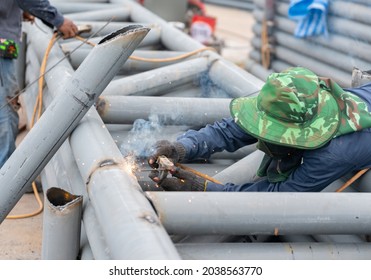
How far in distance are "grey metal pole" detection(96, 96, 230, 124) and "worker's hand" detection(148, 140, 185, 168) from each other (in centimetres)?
90

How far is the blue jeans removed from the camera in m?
4.81

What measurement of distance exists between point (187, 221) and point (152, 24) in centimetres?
435

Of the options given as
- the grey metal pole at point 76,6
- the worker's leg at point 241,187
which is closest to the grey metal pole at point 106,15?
the grey metal pole at point 76,6

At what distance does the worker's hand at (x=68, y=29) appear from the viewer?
17.7ft

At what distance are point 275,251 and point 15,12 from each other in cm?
297

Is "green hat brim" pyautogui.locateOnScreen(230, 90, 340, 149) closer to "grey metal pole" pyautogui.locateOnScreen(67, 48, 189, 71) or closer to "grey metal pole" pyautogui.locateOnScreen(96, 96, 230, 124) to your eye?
"grey metal pole" pyautogui.locateOnScreen(96, 96, 230, 124)

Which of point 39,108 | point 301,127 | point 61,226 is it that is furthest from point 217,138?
point 39,108

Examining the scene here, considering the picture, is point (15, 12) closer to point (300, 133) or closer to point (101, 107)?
point (101, 107)

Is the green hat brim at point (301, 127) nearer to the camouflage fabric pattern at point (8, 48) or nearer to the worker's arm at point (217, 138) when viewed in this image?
the worker's arm at point (217, 138)

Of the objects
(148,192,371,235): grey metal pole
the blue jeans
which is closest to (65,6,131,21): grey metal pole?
the blue jeans

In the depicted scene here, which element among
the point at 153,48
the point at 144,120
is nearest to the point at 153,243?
the point at 144,120

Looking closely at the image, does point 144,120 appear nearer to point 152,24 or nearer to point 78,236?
point 78,236

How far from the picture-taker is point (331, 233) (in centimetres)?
290

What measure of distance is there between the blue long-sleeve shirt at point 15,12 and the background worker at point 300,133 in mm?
2009
